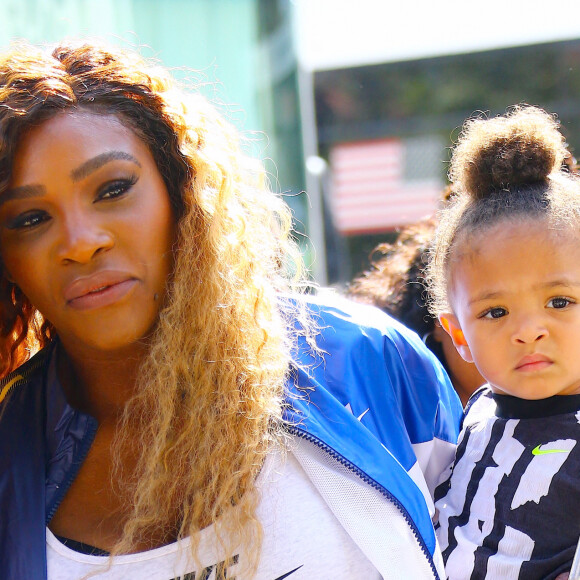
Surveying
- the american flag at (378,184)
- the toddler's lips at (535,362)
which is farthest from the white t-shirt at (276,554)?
the american flag at (378,184)

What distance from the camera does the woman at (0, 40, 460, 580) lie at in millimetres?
1688

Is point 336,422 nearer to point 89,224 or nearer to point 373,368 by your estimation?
point 373,368

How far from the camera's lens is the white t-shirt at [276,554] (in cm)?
165

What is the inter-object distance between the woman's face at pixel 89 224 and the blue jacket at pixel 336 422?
→ 0.24 metres

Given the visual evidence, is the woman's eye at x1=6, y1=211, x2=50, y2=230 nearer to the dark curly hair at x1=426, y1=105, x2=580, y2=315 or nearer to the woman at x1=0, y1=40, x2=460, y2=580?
the woman at x1=0, y1=40, x2=460, y2=580

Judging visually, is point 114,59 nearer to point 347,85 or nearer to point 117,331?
point 117,331

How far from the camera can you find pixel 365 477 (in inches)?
67.1

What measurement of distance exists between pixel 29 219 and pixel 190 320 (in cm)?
41

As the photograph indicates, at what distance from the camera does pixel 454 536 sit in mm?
1916

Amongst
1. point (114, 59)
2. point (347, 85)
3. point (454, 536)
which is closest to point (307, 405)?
point (454, 536)

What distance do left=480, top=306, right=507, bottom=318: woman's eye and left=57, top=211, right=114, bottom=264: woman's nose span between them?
85cm

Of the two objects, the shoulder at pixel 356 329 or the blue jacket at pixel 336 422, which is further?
the shoulder at pixel 356 329

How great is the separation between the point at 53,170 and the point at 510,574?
127 cm

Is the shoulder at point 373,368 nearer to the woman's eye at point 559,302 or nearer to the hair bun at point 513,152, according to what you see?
the woman's eye at point 559,302
